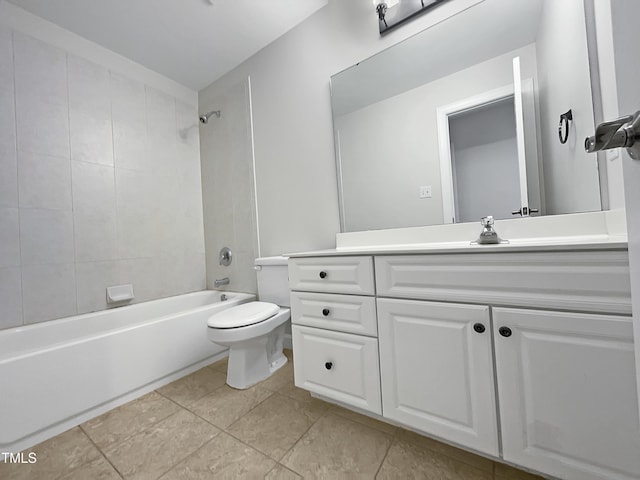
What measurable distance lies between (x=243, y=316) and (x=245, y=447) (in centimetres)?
58

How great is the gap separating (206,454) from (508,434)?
1087mm

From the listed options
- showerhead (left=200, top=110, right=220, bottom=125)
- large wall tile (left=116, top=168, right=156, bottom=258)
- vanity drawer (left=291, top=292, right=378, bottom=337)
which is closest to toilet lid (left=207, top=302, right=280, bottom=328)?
vanity drawer (left=291, top=292, right=378, bottom=337)

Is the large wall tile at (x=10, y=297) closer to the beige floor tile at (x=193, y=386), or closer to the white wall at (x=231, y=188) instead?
the beige floor tile at (x=193, y=386)

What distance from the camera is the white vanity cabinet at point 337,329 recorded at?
39.6 inches

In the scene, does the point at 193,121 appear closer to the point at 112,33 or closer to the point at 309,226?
the point at 112,33

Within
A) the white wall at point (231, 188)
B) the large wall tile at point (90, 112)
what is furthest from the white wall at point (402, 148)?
the large wall tile at point (90, 112)

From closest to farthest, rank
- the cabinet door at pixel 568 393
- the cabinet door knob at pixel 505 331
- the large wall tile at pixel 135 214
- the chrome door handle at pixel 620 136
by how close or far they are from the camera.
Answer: the chrome door handle at pixel 620 136, the cabinet door at pixel 568 393, the cabinet door knob at pixel 505 331, the large wall tile at pixel 135 214

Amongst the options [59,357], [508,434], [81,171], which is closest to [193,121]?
[81,171]

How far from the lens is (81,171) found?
1.72 meters

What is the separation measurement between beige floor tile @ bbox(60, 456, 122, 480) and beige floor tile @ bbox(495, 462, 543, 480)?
4.44 ft

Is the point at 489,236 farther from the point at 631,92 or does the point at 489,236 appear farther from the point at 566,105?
the point at 631,92

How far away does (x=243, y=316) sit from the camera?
4.58 feet

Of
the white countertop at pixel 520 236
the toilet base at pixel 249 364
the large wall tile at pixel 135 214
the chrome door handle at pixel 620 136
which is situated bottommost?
the toilet base at pixel 249 364

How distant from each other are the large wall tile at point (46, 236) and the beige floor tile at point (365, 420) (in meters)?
1.96
